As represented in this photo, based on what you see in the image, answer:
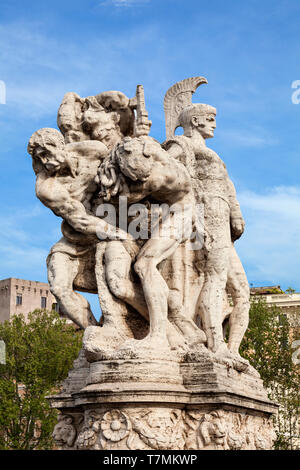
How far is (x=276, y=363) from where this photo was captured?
2269 cm

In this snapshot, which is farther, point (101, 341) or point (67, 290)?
point (67, 290)

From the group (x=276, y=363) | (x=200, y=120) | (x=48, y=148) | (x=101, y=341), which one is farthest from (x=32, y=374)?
(x=101, y=341)

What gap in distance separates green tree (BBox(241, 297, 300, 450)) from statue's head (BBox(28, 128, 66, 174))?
603 inches

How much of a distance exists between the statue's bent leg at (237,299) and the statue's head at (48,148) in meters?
2.49

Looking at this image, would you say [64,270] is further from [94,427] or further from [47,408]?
[47,408]

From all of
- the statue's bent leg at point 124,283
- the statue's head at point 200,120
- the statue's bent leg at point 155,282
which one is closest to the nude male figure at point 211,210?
the statue's head at point 200,120

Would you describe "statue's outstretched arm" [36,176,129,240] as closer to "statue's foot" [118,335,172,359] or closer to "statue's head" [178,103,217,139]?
"statue's foot" [118,335,172,359]

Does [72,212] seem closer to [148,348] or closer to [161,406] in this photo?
[148,348]

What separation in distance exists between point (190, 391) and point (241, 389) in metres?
0.86

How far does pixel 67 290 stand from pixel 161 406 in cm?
196

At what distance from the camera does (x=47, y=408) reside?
2225 cm

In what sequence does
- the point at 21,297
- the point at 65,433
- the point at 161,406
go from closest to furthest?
the point at 161,406, the point at 65,433, the point at 21,297

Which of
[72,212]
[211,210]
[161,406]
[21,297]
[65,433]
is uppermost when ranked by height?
[21,297]
